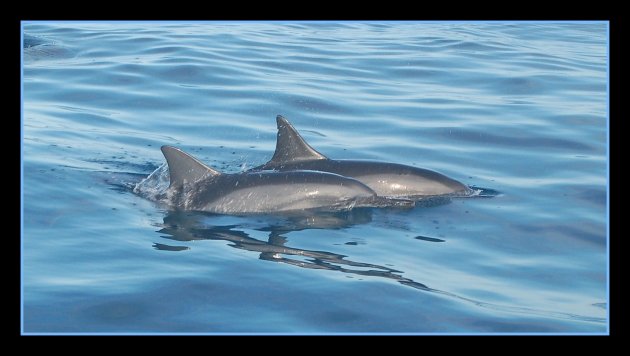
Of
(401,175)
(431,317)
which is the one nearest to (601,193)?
(401,175)

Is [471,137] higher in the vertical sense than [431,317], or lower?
higher

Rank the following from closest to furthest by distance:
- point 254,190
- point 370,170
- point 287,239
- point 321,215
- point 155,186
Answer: point 287,239
point 321,215
point 254,190
point 155,186
point 370,170

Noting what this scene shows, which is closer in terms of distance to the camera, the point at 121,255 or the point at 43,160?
the point at 121,255

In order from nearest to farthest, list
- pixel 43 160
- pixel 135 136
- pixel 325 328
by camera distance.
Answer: pixel 325 328 → pixel 43 160 → pixel 135 136

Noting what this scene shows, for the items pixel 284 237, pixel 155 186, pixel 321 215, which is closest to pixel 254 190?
pixel 321 215

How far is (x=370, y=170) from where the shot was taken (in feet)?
41.7

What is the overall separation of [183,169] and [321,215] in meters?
1.68

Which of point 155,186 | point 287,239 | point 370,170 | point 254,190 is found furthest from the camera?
point 370,170

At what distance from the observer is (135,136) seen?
1573 centimetres

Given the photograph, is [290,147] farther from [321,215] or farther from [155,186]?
[155,186]

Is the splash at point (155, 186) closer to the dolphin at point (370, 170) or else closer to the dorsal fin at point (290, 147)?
the dolphin at point (370, 170)

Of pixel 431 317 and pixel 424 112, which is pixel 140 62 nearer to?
pixel 424 112

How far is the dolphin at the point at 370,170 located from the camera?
12555 mm

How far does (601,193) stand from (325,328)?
6045 millimetres
